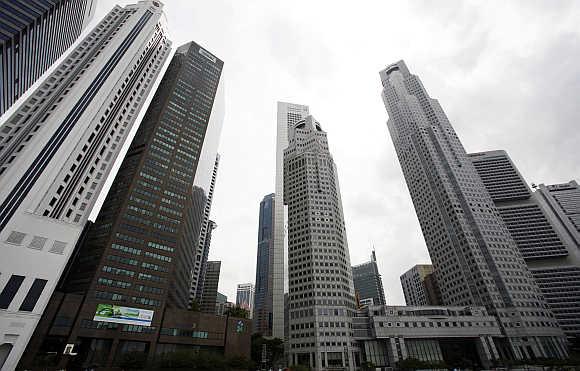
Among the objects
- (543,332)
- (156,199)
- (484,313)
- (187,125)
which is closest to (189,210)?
(156,199)

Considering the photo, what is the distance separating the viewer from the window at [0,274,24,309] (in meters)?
52.7

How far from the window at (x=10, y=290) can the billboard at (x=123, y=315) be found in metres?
29.2

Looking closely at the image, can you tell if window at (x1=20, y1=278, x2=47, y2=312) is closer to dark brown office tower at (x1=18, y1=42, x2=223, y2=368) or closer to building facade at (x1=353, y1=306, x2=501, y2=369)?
dark brown office tower at (x1=18, y1=42, x2=223, y2=368)

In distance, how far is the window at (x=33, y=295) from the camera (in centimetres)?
5566

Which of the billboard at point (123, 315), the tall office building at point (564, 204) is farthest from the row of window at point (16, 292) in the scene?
the tall office building at point (564, 204)

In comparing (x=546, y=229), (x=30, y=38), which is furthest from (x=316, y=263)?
(x=546, y=229)

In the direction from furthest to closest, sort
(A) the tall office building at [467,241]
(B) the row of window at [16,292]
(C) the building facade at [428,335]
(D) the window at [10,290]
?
1. (A) the tall office building at [467,241]
2. (C) the building facade at [428,335]
3. (B) the row of window at [16,292]
4. (D) the window at [10,290]

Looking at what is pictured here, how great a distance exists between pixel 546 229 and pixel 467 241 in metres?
79.2

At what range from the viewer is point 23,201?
7119 centimetres

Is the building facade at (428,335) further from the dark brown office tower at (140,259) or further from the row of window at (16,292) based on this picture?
the row of window at (16,292)

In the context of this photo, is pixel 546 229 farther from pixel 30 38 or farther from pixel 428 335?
pixel 30 38

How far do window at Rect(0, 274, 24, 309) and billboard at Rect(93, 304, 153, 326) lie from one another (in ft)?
95.7

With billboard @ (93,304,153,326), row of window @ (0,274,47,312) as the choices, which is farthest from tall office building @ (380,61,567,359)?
row of window @ (0,274,47,312)

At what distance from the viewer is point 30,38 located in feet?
281
